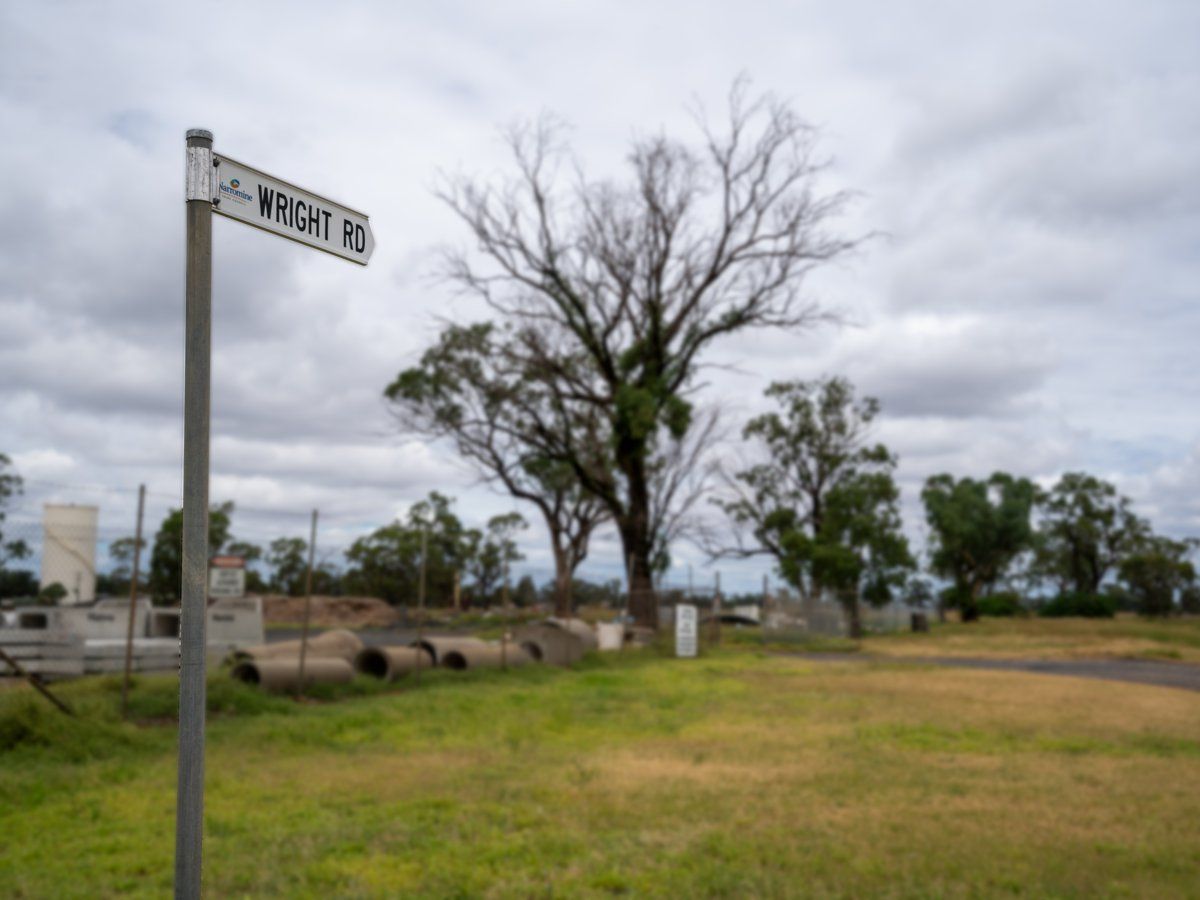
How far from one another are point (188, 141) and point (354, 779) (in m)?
7.17

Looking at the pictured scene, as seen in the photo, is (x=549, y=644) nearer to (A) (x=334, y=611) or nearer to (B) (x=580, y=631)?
(B) (x=580, y=631)

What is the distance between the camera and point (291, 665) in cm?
1456

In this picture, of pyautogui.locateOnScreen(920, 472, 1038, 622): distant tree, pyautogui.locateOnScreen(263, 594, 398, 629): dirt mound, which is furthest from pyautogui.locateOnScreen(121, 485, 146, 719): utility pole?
pyautogui.locateOnScreen(920, 472, 1038, 622): distant tree

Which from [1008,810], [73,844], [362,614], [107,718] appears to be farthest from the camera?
[362,614]

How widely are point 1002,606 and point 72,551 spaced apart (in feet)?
191

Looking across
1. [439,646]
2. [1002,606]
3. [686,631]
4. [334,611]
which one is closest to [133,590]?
[439,646]

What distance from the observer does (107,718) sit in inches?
420

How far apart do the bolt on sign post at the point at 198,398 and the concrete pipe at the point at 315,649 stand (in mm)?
12912

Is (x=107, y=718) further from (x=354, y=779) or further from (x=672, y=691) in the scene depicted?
(x=672, y=691)

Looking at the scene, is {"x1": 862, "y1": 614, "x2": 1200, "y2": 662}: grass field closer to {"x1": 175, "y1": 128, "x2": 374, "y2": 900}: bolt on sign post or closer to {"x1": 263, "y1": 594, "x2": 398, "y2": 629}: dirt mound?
{"x1": 263, "y1": 594, "x2": 398, "y2": 629}: dirt mound

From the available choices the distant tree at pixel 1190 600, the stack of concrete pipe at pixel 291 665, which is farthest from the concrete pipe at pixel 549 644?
the distant tree at pixel 1190 600

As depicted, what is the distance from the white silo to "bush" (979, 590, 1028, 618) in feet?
183

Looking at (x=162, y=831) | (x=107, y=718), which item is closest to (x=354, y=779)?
(x=162, y=831)

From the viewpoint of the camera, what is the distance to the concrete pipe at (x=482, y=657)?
18531mm
